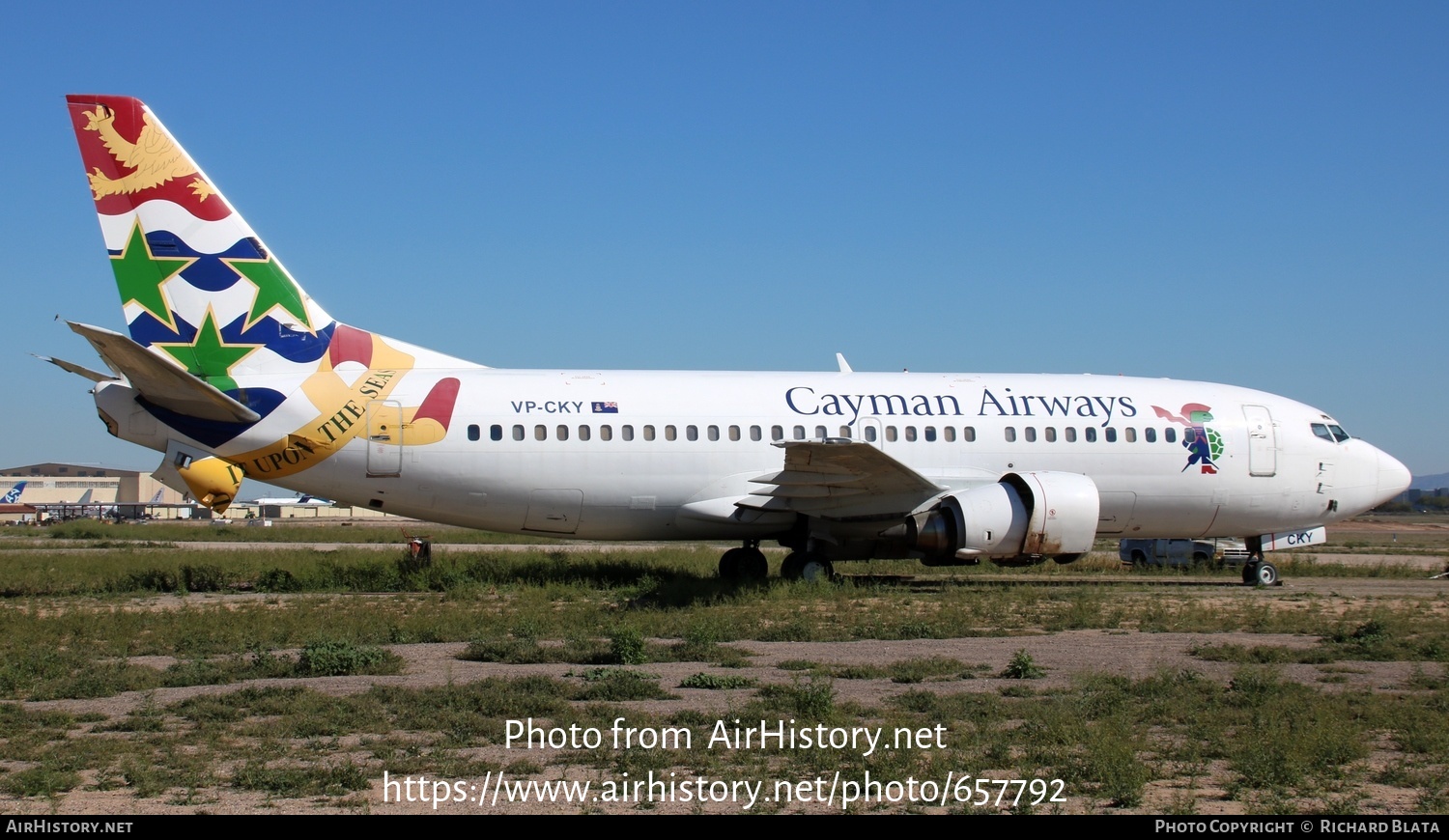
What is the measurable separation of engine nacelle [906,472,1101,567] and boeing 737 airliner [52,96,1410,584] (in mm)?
40

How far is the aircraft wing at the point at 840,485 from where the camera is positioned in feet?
59.2

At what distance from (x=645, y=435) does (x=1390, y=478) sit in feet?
47.2

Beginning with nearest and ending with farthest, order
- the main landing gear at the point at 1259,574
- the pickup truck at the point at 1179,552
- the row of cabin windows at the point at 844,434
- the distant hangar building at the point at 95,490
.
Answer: the row of cabin windows at the point at 844,434
the main landing gear at the point at 1259,574
the pickup truck at the point at 1179,552
the distant hangar building at the point at 95,490

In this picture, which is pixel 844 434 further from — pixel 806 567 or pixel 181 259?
pixel 181 259

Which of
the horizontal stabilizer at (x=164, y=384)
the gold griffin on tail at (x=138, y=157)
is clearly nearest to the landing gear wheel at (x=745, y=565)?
the horizontal stabilizer at (x=164, y=384)

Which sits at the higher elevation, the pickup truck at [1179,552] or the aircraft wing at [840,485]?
the aircraft wing at [840,485]

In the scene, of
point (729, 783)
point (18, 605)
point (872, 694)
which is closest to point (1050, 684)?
point (872, 694)

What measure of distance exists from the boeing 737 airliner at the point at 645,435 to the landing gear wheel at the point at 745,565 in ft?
0.14

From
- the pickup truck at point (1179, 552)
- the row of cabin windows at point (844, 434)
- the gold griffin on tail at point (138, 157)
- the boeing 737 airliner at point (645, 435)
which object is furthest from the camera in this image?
the pickup truck at point (1179, 552)

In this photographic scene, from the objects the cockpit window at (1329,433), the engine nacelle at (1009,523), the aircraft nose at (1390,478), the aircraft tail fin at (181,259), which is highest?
the aircraft tail fin at (181,259)

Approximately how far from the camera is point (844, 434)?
20172mm

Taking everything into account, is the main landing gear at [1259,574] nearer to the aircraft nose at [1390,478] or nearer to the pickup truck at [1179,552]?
the aircraft nose at [1390,478]

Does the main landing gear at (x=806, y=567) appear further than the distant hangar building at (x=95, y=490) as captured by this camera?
No

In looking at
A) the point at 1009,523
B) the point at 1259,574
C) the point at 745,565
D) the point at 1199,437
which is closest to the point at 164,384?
the point at 745,565
